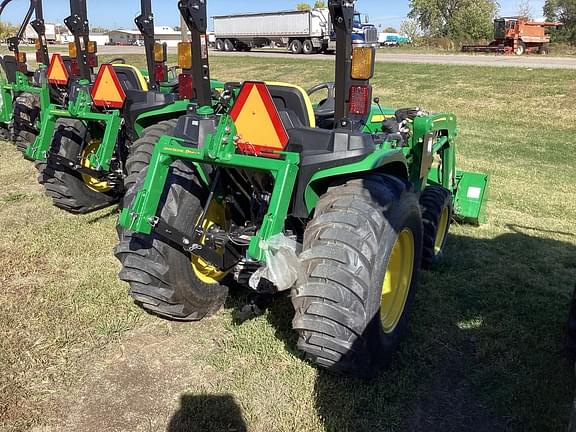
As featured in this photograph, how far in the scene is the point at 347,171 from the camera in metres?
2.79

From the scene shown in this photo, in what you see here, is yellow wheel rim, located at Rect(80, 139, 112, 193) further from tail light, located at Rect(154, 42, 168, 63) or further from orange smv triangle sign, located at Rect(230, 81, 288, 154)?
orange smv triangle sign, located at Rect(230, 81, 288, 154)

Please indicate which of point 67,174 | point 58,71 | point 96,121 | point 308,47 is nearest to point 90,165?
point 67,174

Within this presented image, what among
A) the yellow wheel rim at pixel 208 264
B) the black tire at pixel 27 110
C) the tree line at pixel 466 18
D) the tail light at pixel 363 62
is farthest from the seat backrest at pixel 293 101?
the tree line at pixel 466 18

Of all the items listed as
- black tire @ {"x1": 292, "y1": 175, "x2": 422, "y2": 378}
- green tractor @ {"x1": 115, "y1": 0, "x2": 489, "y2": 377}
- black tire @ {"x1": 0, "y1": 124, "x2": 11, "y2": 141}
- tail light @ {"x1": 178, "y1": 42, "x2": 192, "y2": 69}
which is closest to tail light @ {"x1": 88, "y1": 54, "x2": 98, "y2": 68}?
tail light @ {"x1": 178, "y1": 42, "x2": 192, "y2": 69}

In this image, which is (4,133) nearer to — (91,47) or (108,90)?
(91,47)

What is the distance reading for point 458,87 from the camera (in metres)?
15.1

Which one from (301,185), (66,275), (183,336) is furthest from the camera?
(66,275)

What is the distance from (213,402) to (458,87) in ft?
46.0

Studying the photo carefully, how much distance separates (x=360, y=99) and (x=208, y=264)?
1437 millimetres

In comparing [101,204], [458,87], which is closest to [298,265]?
[101,204]

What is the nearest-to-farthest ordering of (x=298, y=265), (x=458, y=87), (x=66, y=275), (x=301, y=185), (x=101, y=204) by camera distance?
(x=298, y=265)
(x=301, y=185)
(x=66, y=275)
(x=101, y=204)
(x=458, y=87)

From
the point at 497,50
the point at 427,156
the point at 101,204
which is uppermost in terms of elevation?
the point at 497,50

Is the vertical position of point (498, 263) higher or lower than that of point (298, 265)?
lower

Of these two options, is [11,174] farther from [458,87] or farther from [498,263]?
[458,87]
